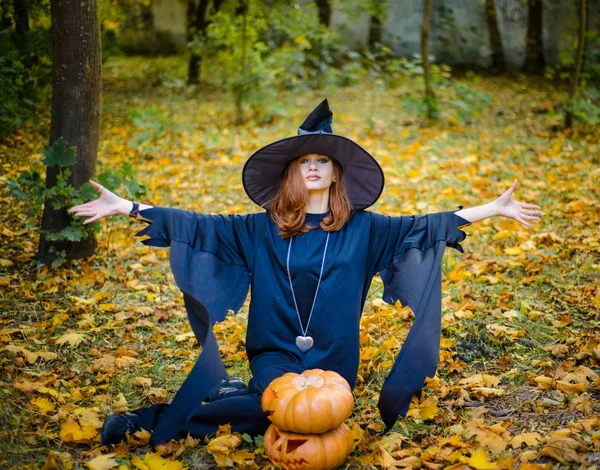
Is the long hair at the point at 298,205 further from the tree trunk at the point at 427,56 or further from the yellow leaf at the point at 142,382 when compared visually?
the tree trunk at the point at 427,56

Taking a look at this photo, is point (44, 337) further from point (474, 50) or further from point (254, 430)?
point (474, 50)

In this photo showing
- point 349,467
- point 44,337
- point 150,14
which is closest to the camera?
point 349,467

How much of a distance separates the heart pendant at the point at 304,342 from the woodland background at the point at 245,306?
55 centimetres

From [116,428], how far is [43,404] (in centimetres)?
56

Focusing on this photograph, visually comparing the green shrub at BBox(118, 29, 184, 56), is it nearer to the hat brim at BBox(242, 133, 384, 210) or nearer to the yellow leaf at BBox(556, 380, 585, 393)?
the hat brim at BBox(242, 133, 384, 210)

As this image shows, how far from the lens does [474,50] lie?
16359 millimetres

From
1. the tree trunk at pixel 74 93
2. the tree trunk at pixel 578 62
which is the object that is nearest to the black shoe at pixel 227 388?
the tree trunk at pixel 74 93

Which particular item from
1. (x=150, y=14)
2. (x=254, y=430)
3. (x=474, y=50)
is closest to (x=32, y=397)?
(x=254, y=430)

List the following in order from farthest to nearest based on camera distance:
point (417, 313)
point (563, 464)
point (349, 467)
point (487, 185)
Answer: point (487, 185), point (417, 313), point (349, 467), point (563, 464)

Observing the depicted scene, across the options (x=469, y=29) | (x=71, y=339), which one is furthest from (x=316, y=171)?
(x=469, y=29)

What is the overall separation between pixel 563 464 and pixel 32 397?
296cm

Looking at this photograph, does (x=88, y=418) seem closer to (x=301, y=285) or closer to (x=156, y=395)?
(x=156, y=395)

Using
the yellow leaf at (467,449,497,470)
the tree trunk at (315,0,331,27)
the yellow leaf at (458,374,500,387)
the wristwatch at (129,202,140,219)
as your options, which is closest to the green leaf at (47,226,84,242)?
the wristwatch at (129,202,140,219)

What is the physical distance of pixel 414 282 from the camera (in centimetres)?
356
